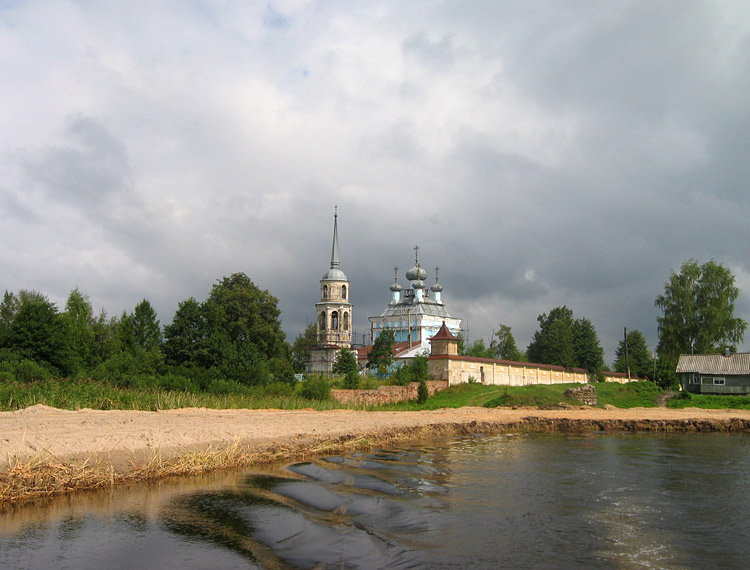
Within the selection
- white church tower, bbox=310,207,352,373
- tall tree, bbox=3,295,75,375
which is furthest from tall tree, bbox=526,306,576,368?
tall tree, bbox=3,295,75,375

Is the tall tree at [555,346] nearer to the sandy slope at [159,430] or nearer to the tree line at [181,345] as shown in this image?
the tree line at [181,345]

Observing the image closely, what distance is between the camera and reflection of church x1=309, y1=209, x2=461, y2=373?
82125 millimetres

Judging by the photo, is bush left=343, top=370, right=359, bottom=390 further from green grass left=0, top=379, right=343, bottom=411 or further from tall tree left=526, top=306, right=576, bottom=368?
tall tree left=526, top=306, right=576, bottom=368

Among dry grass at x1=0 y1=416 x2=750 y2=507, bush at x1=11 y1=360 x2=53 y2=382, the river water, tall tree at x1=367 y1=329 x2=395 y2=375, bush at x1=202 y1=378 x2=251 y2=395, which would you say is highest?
tall tree at x1=367 y1=329 x2=395 y2=375

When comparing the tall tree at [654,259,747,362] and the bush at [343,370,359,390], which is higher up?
the tall tree at [654,259,747,362]

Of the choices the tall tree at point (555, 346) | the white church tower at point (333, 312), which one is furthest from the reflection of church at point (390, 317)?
the tall tree at point (555, 346)

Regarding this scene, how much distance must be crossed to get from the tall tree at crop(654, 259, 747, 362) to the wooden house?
4.10 m

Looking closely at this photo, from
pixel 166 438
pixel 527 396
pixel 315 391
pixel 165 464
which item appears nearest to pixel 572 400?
pixel 527 396

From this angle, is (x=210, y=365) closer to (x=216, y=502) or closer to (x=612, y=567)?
(x=216, y=502)

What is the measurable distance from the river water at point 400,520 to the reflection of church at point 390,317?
57.9m

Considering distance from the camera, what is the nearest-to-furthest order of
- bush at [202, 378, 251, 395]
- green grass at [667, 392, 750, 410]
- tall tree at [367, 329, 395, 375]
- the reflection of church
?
bush at [202, 378, 251, 395]
green grass at [667, 392, 750, 410]
tall tree at [367, 329, 395, 375]
the reflection of church

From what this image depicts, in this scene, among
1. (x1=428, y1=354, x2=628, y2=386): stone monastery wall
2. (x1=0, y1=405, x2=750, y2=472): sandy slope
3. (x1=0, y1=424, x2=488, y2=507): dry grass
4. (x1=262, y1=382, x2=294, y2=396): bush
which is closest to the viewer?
(x1=0, y1=424, x2=488, y2=507): dry grass

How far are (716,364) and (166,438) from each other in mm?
46365

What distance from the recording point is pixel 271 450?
16766mm
